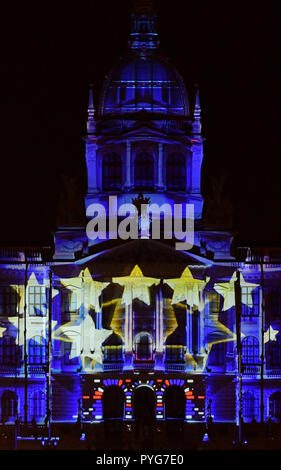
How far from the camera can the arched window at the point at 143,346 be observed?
116 m

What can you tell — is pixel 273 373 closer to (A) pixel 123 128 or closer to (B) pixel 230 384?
(B) pixel 230 384

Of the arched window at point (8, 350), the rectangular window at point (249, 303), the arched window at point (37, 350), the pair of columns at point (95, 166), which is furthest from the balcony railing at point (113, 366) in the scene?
the pair of columns at point (95, 166)

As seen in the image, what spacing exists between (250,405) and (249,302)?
26.5ft

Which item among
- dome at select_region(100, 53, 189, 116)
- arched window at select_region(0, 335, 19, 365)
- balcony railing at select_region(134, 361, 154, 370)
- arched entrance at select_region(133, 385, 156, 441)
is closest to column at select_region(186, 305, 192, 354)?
balcony railing at select_region(134, 361, 154, 370)

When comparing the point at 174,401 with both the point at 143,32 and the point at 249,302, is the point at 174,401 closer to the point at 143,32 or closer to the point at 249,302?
the point at 249,302

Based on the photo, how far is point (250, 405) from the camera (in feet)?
386

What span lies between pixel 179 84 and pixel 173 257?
16027mm

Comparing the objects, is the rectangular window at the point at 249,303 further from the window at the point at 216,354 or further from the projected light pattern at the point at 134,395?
the projected light pattern at the point at 134,395

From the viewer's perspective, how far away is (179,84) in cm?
12306

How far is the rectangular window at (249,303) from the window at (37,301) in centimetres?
1570

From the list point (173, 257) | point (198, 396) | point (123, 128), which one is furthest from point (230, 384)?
point (123, 128)

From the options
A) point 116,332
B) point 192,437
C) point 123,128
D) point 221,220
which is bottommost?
point 192,437

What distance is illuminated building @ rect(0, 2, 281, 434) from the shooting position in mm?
115000

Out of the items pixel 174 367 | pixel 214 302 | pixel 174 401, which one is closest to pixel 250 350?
pixel 214 302
